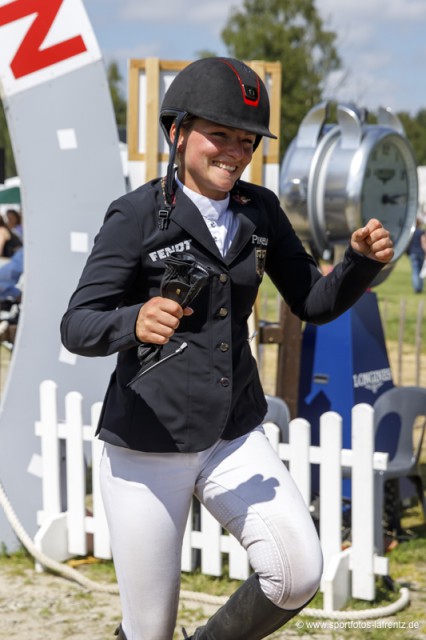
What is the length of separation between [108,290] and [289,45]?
40.2 meters

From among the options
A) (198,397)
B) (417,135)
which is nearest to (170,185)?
(198,397)

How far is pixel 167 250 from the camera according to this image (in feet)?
7.72

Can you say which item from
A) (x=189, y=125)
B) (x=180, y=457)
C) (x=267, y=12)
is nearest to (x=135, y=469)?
(x=180, y=457)

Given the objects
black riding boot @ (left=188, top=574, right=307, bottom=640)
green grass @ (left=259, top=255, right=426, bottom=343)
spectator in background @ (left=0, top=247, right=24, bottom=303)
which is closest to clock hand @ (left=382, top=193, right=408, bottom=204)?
black riding boot @ (left=188, top=574, right=307, bottom=640)

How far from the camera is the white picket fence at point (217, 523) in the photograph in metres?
3.98

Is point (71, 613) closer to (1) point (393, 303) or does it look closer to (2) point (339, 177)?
(2) point (339, 177)

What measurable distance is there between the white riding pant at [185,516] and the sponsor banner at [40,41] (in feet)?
8.51

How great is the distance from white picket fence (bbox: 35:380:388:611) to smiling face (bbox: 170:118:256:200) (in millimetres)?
1749

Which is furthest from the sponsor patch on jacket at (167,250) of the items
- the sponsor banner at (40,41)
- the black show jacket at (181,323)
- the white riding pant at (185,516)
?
the sponsor banner at (40,41)

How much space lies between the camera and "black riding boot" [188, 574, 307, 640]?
92.4 inches

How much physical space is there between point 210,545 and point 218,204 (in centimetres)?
219

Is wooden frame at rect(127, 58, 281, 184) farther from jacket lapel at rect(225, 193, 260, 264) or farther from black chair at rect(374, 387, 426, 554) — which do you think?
jacket lapel at rect(225, 193, 260, 264)

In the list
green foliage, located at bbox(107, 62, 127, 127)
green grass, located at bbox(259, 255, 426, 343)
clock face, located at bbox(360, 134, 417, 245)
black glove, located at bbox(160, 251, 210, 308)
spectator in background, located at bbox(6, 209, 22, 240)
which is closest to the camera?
black glove, located at bbox(160, 251, 210, 308)

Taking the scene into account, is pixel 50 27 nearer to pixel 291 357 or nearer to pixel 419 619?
pixel 291 357
